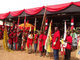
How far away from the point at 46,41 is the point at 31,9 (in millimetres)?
4260

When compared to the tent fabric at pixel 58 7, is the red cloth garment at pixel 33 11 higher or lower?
lower

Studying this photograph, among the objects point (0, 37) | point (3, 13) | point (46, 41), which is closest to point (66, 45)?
point (46, 41)

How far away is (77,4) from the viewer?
21.0ft

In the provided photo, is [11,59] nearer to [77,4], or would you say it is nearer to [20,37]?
[20,37]

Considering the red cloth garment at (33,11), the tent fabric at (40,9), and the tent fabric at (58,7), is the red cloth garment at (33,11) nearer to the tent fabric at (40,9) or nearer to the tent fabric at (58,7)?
the tent fabric at (40,9)

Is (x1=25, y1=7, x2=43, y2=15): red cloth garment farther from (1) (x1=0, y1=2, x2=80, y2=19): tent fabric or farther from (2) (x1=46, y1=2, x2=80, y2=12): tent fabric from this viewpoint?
(2) (x1=46, y1=2, x2=80, y2=12): tent fabric

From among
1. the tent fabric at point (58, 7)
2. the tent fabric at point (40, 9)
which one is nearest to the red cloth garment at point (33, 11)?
the tent fabric at point (40, 9)

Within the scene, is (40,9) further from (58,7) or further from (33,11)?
(58,7)

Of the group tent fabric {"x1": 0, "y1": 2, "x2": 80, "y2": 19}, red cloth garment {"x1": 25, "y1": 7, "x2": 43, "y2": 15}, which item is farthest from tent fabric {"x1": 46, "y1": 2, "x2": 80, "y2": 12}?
red cloth garment {"x1": 25, "y1": 7, "x2": 43, "y2": 15}

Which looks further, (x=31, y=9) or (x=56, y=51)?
(x=31, y=9)

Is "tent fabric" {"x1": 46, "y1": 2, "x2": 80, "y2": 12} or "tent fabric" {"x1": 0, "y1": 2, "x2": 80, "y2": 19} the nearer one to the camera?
"tent fabric" {"x1": 46, "y1": 2, "x2": 80, "y2": 12}

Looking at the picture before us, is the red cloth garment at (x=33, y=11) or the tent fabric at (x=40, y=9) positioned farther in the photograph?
the red cloth garment at (x=33, y=11)

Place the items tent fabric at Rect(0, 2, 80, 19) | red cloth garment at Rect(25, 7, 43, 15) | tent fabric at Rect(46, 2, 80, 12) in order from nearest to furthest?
tent fabric at Rect(46, 2, 80, 12), tent fabric at Rect(0, 2, 80, 19), red cloth garment at Rect(25, 7, 43, 15)

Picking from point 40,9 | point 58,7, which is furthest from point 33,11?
point 58,7
